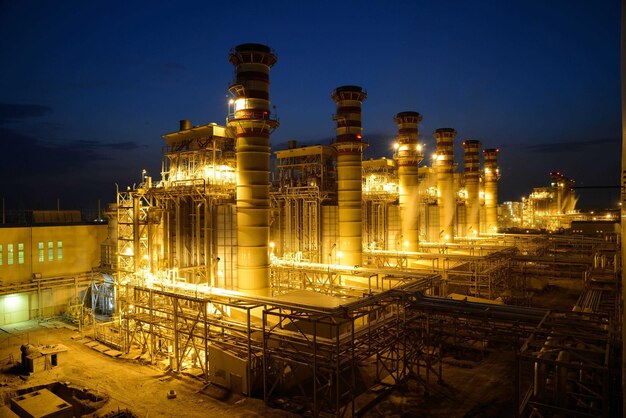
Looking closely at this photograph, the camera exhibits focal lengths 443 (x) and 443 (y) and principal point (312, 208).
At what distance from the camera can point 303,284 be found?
3155 cm

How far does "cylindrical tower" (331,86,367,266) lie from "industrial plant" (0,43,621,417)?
12 cm

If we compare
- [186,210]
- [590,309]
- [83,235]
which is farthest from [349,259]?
[83,235]

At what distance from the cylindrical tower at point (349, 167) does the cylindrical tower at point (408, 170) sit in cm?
916

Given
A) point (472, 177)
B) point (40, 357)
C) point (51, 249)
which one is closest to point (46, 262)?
point (51, 249)

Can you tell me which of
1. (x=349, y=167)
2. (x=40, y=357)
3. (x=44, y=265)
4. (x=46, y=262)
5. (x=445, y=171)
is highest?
(x=445, y=171)

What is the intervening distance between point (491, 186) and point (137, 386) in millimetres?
63745

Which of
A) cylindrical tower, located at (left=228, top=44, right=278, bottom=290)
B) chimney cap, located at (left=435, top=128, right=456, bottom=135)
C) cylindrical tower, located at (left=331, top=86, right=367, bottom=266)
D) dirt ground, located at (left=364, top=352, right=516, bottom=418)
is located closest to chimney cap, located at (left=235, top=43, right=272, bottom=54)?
cylindrical tower, located at (left=228, top=44, right=278, bottom=290)

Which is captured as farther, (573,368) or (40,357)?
(40,357)

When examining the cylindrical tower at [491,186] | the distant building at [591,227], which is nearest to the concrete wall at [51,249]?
the cylindrical tower at [491,186]

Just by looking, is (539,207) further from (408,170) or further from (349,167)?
(349,167)

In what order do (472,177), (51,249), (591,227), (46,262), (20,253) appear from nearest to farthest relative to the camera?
(20,253)
(46,262)
(51,249)
(472,177)
(591,227)

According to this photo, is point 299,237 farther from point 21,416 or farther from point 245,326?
point 21,416

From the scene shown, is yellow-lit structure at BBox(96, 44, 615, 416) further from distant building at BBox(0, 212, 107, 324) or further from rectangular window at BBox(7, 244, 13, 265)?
rectangular window at BBox(7, 244, 13, 265)

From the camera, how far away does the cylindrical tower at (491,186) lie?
7112 cm
